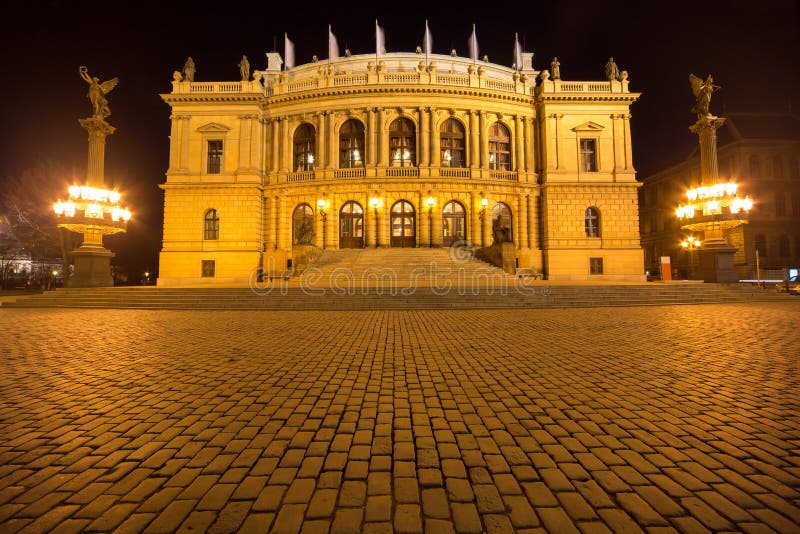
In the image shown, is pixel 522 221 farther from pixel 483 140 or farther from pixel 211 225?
pixel 211 225

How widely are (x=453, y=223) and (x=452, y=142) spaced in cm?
733

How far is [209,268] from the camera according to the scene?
95.2ft

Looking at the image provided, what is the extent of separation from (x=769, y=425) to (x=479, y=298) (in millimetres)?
11072

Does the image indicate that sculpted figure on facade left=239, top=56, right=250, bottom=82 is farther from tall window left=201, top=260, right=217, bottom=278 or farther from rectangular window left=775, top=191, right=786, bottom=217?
rectangular window left=775, top=191, right=786, bottom=217

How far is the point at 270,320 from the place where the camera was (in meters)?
10.6

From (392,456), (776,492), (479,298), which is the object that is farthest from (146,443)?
(479,298)

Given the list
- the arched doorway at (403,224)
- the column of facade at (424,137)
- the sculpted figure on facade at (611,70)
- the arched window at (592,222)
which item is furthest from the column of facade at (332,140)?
the sculpted figure on facade at (611,70)

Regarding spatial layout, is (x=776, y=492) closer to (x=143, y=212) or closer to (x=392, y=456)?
(x=392, y=456)

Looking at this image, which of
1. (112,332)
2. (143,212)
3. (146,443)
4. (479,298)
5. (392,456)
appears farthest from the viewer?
(143,212)

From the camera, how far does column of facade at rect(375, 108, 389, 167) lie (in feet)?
95.3

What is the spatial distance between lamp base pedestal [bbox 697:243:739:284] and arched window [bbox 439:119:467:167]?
59.3ft

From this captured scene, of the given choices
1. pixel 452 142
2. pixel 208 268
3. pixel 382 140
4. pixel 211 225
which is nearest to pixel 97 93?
pixel 211 225

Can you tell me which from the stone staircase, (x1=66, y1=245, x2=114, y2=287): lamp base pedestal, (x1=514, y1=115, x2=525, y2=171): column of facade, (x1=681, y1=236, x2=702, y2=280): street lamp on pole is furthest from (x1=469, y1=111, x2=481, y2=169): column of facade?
(x1=66, y1=245, x2=114, y2=287): lamp base pedestal

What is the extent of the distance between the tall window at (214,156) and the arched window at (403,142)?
Result: 586 inches
